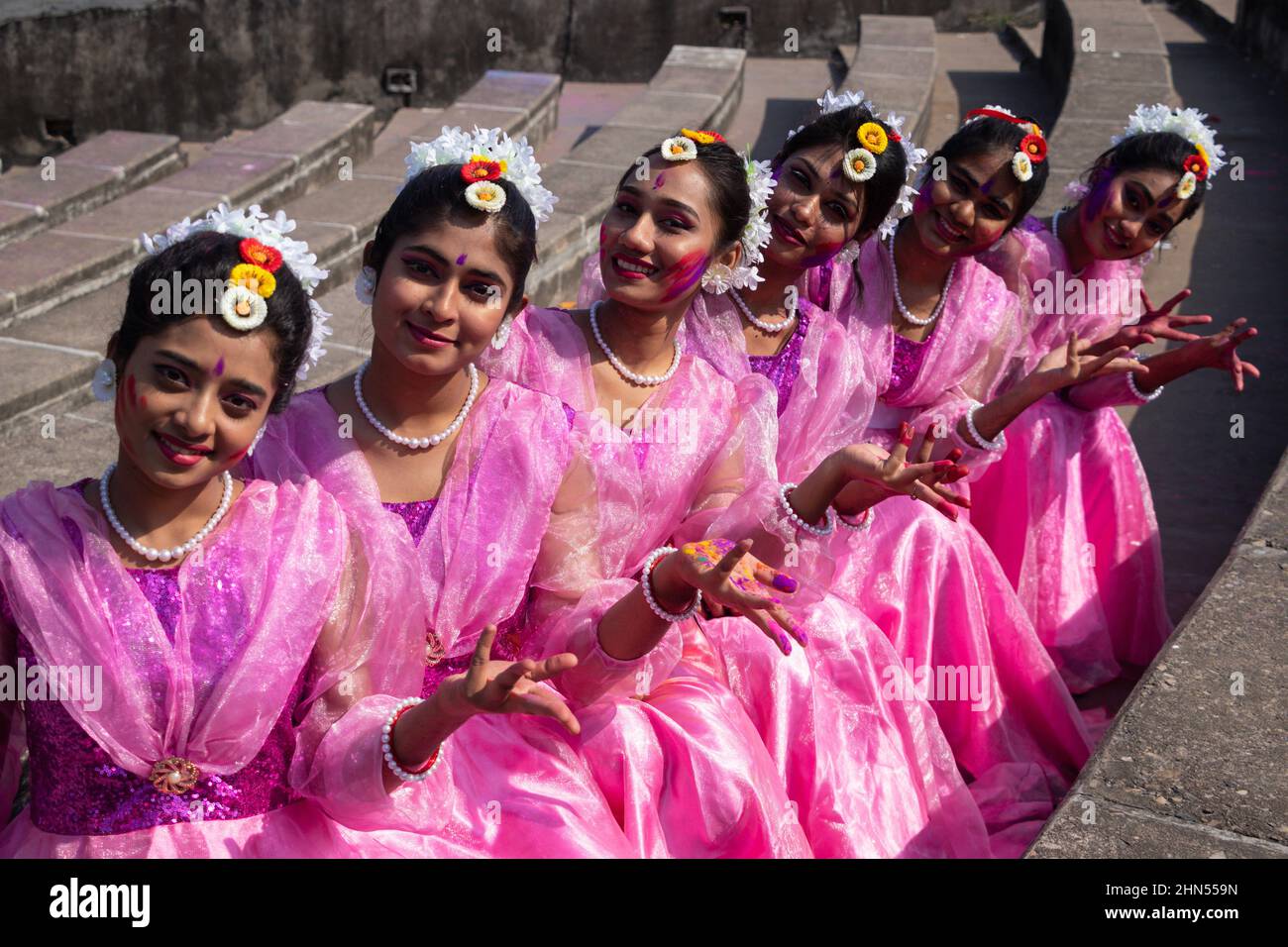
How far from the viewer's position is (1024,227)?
4.69m

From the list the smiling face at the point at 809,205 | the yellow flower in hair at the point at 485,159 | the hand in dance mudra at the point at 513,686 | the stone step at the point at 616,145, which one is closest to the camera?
the hand in dance mudra at the point at 513,686

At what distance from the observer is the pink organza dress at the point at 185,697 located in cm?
253

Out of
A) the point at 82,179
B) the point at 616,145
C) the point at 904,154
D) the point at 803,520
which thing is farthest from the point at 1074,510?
the point at 82,179

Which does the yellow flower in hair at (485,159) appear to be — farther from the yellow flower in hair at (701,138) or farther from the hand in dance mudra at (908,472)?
the hand in dance mudra at (908,472)

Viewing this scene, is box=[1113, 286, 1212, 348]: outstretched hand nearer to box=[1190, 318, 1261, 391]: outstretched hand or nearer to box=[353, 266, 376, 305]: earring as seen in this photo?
box=[1190, 318, 1261, 391]: outstretched hand

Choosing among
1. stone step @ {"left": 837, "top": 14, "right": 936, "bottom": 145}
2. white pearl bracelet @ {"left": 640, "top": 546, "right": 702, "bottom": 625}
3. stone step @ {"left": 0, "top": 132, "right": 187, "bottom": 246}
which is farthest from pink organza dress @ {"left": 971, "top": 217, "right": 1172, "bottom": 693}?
stone step @ {"left": 0, "top": 132, "right": 187, "bottom": 246}

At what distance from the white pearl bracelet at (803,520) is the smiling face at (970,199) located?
1.24 metres

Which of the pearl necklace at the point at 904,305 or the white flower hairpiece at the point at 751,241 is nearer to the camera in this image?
the white flower hairpiece at the point at 751,241

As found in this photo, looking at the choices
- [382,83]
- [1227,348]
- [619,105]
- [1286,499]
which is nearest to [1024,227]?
[1227,348]

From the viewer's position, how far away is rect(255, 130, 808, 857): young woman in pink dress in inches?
115

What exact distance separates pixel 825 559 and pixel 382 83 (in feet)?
23.1

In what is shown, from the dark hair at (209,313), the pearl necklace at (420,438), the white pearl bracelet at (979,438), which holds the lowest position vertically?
the white pearl bracelet at (979,438)

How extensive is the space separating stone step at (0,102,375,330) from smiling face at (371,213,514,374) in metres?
2.94

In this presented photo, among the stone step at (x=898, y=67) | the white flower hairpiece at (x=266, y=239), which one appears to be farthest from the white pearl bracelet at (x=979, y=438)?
the stone step at (x=898, y=67)
